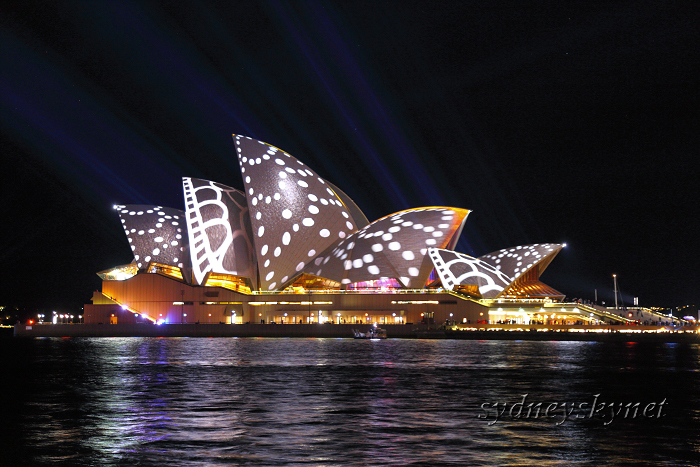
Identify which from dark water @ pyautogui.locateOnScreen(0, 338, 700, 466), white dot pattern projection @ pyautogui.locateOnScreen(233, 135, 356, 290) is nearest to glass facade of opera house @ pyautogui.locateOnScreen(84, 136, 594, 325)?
white dot pattern projection @ pyautogui.locateOnScreen(233, 135, 356, 290)

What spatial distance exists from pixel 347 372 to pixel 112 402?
1239 cm

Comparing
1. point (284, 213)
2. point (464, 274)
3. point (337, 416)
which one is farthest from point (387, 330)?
point (337, 416)

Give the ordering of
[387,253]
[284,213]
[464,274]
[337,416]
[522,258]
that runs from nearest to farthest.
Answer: [337,416], [387,253], [464,274], [284,213], [522,258]

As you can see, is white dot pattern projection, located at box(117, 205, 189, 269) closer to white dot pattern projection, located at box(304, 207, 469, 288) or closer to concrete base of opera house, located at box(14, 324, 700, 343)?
concrete base of opera house, located at box(14, 324, 700, 343)

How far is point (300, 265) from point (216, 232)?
11158mm

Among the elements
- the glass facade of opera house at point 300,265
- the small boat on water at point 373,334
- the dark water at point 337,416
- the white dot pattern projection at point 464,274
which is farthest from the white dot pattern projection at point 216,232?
the dark water at point 337,416

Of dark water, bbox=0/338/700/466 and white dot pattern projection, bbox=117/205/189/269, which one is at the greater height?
white dot pattern projection, bbox=117/205/189/269

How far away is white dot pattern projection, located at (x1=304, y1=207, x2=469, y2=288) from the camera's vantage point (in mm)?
80188

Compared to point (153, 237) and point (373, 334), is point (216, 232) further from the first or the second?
point (373, 334)

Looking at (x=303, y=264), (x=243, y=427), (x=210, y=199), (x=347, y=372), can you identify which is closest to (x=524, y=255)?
(x=303, y=264)

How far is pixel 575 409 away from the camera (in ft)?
68.8

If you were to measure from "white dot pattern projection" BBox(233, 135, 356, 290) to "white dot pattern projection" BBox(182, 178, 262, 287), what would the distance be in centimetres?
433

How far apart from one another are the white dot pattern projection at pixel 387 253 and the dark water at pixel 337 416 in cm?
4345

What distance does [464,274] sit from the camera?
81.5 meters
